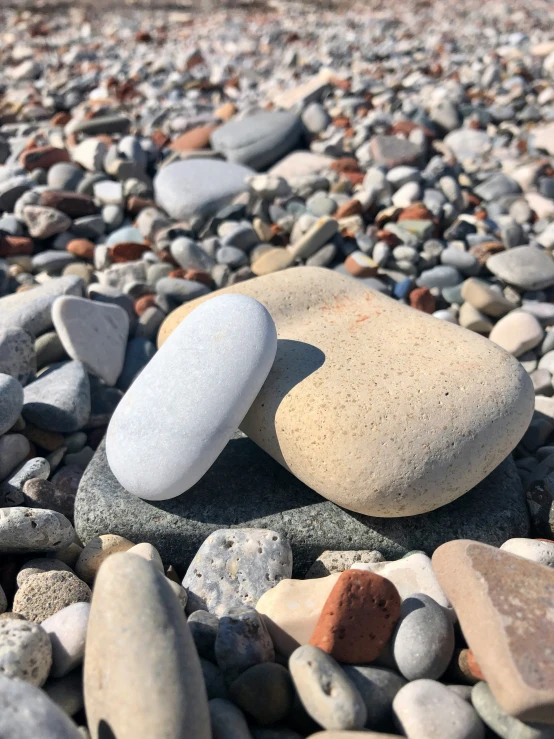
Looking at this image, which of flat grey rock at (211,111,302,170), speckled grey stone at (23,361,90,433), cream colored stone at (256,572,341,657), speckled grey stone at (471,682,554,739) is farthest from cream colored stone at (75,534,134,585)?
flat grey rock at (211,111,302,170)

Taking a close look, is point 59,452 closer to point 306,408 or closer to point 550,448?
point 306,408

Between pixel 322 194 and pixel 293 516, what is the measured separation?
2660mm

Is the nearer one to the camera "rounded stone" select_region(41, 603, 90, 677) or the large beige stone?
"rounded stone" select_region(41, 603, 90, 677)

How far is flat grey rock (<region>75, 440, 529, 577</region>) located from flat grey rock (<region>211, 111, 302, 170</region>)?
3.13 metres

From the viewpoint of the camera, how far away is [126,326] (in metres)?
3.17

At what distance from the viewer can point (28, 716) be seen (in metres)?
1.29

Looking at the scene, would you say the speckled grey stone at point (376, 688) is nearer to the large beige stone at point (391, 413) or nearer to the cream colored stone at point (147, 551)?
the large beige stone at point (391, 413)

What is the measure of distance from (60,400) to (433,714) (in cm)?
178

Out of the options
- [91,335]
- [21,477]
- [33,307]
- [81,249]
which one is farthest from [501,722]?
[81,249]

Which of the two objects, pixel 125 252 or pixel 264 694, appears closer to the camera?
pixel 264 694

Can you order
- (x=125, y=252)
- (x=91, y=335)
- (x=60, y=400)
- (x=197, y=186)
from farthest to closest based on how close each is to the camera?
(x=197, y=186)
(x=125, y=252)
(x=91, y=335)
(x=60, y=400)

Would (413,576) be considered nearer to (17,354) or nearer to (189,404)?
(189,404)

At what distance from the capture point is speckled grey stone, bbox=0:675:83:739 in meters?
1.26

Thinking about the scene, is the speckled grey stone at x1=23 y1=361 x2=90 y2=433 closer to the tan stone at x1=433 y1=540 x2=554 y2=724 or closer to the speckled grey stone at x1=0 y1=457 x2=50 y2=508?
the speckled grey stone at x1=0 y1=457 x2=50 y2=508
